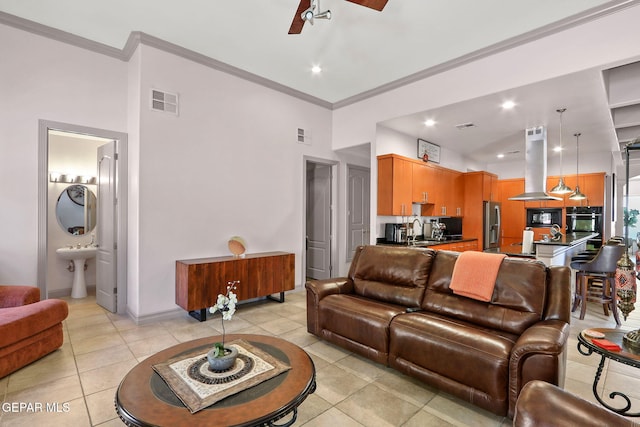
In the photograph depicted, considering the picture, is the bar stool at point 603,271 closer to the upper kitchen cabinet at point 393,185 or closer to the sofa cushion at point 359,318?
the upper kitchen cabinet at point 393,185

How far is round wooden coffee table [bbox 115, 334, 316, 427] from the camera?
1.33 m

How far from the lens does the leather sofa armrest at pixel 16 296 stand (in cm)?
293

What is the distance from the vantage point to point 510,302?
97.3 inches

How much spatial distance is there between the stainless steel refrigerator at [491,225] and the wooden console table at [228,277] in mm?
4523

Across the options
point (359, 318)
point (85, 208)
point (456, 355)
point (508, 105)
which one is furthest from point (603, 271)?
point (85, 208)

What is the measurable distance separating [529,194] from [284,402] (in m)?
5.12

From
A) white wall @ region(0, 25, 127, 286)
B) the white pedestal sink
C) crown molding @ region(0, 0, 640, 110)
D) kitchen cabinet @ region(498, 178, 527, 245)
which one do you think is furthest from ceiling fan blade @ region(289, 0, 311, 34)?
kitchen cabinet @ region(498, 178, 527, 245)

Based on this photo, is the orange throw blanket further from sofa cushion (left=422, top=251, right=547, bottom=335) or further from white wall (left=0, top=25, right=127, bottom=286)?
white wall (left=0, top=25, right=127, bottom=286)

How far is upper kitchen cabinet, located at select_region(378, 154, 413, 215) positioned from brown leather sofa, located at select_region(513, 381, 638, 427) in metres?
4.04

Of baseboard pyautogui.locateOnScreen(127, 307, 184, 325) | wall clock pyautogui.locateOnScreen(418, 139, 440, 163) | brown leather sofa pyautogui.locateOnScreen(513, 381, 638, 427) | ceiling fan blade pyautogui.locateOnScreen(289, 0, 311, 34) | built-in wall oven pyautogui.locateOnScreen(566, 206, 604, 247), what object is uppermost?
ceiling fan blade pyautogui.locateOnScreen(289, 0, 311, 34)

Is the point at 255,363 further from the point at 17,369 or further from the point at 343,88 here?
the point at 343,88

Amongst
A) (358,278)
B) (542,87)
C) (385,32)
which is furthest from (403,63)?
(358,278)

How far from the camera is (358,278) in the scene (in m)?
3.58

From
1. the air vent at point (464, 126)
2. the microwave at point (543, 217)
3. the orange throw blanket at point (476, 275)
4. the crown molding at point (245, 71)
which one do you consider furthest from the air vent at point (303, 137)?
the microwave at point (543, 217)
